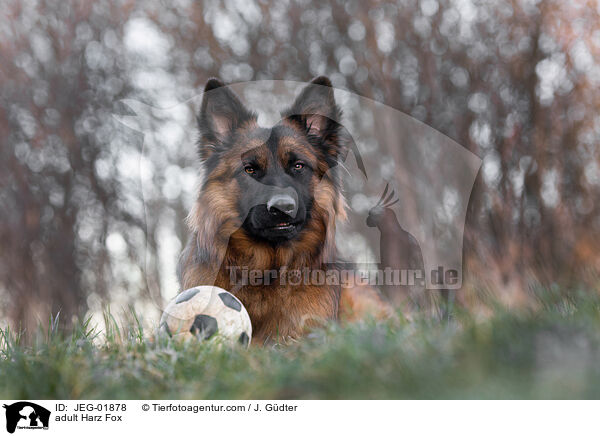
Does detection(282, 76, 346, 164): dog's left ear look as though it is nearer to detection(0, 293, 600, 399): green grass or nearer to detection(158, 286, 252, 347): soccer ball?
detection(158, 286, 252, 347): soccer ball

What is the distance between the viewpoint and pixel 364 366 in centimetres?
179

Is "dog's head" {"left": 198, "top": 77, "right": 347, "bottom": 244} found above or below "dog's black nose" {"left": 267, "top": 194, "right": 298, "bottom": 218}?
above

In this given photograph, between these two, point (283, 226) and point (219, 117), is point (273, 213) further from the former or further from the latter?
point (219, 117)

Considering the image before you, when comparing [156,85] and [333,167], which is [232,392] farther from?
[156,85]

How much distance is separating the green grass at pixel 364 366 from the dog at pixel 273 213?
1.20 meters

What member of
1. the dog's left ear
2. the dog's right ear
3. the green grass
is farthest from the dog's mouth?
the green grass

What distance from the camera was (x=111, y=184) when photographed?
652cm

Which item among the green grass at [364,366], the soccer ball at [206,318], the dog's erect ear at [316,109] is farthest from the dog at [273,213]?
the green grass at [364,366]

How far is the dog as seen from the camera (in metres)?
3.75

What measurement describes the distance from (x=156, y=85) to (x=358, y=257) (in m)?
3.76
